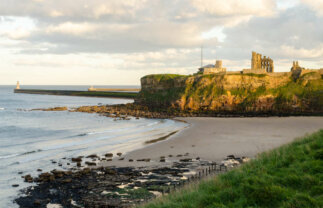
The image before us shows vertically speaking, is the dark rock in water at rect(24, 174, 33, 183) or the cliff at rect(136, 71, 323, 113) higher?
the cliff at rect(136, 71, 323, 113)

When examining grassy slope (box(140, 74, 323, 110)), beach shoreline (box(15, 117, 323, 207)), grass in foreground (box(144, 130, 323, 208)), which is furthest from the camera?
grassy slope (box(140, 74, 323, 110))

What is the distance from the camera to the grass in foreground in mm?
9474

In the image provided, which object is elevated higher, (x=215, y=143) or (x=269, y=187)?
(x=269, y=187)

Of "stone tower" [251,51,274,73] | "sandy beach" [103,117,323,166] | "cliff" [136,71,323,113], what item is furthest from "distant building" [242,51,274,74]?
"sandy beach" [103,117,323,166]

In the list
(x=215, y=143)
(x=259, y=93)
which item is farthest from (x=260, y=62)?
(x=215, y=143)

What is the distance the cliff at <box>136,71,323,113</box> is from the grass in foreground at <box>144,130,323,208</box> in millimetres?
60089

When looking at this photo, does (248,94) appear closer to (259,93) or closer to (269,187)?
(259,93)

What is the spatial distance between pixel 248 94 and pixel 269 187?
67724mm

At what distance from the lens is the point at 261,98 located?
240 ft

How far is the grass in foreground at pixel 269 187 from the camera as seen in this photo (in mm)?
9474

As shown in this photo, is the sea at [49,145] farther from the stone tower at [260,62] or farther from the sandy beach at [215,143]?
the stone tower at [260,62]

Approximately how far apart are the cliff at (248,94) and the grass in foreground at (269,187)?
6009 cm

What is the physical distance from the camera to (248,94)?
74875 mm

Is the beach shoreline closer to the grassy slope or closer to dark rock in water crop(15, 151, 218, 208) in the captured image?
dark rock in water crop(15, 151, 218, 208)
